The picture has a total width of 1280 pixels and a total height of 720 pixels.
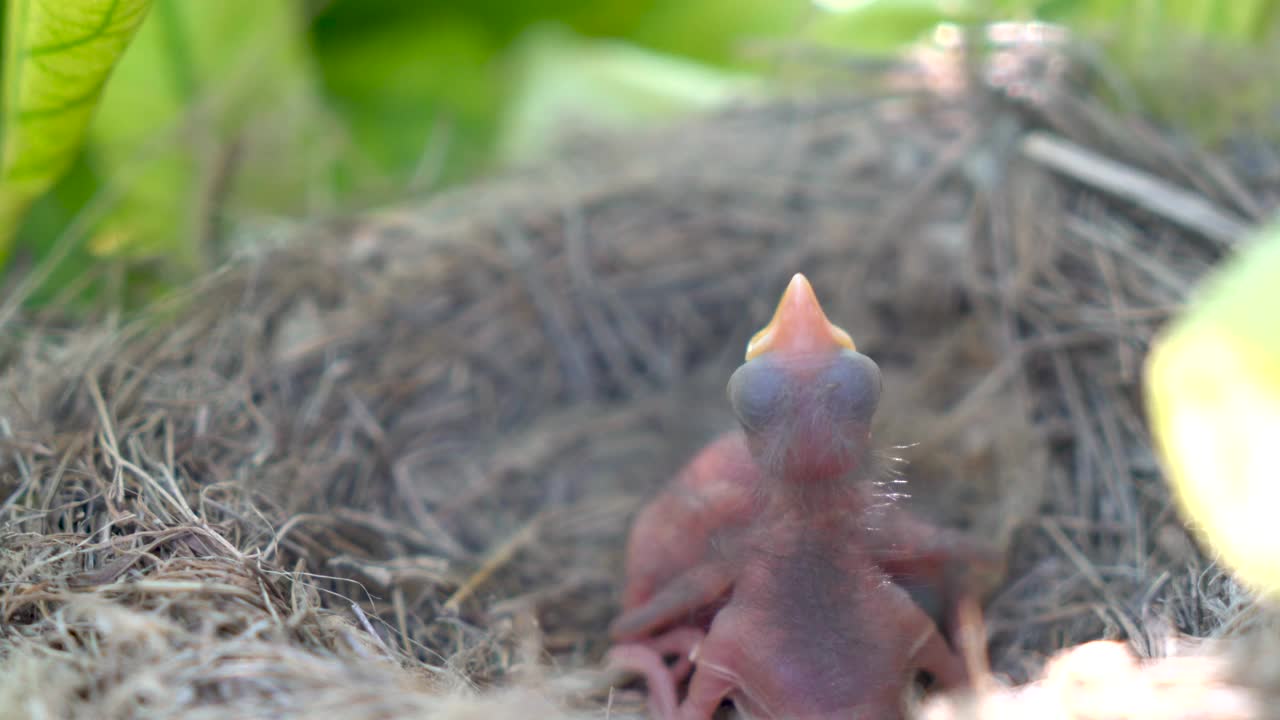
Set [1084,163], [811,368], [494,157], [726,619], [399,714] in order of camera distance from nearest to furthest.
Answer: [399,714]
[811,368]
[726,619]
[1084,163]
[494,157]

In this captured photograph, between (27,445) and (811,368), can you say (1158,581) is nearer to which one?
(811,368)

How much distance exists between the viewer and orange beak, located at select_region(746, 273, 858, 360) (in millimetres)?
925

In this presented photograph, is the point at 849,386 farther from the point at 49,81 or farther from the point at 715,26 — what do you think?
the point at 715,26

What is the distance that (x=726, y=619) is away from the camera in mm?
1017

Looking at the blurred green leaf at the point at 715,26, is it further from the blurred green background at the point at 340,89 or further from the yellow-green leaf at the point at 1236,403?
the yellow-green leaf at the point at 1236,403

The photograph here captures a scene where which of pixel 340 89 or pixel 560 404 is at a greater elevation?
pixel 340 89

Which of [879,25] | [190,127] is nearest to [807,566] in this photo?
[190,127]

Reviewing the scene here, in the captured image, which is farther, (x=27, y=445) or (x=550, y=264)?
(x=550, y=264)

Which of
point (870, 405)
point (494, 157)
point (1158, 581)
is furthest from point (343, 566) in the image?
point (494, 157)

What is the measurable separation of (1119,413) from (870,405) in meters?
0.53

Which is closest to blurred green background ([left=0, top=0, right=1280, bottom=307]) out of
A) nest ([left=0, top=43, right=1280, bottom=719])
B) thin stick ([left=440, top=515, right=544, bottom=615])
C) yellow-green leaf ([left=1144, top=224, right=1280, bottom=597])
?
nest ([left=0, top=43, right=1280, bottom=719])

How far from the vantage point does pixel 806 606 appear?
960 mm

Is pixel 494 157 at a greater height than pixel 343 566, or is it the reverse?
pixel 494 157

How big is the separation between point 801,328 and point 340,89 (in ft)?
5.68
